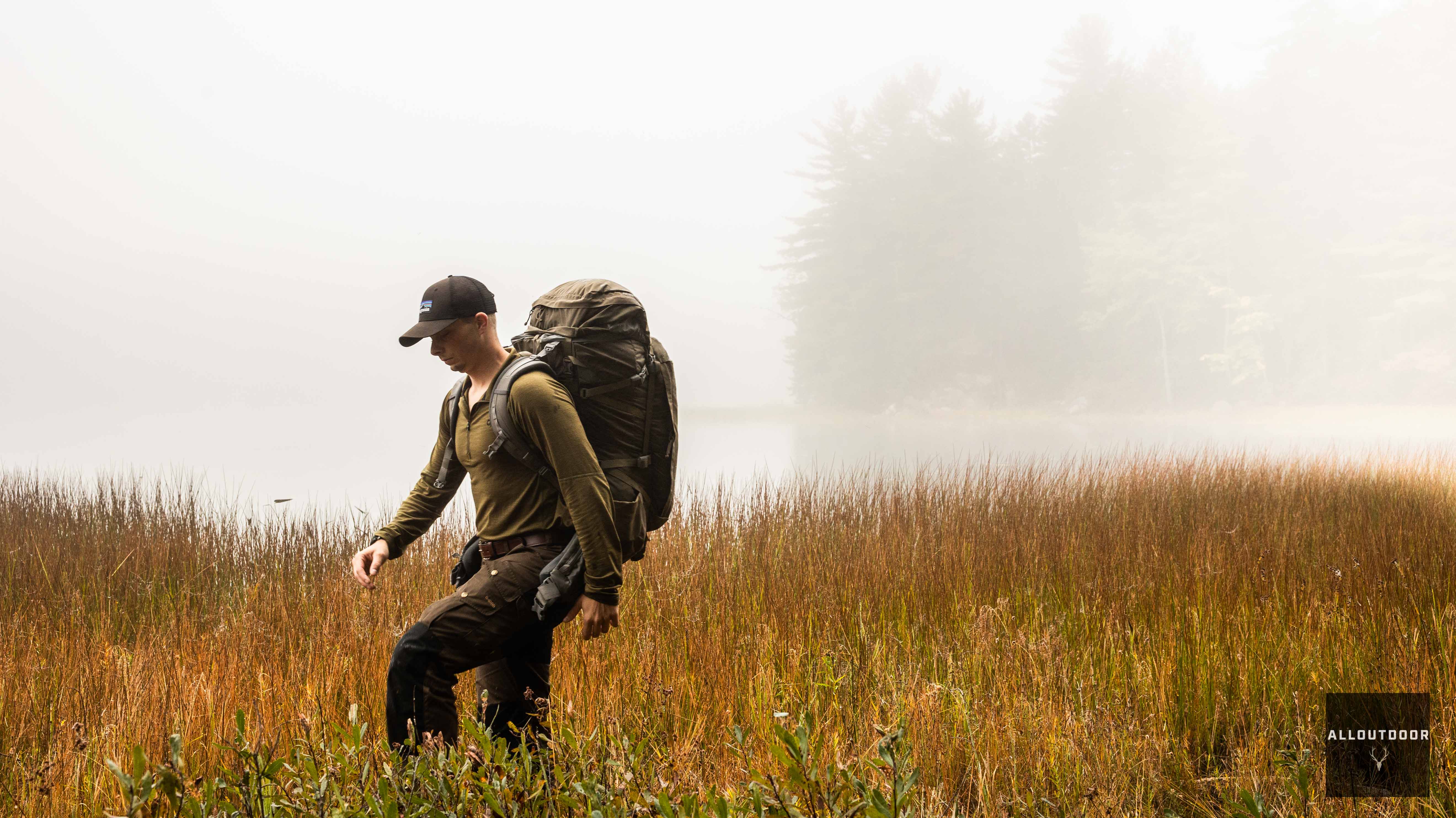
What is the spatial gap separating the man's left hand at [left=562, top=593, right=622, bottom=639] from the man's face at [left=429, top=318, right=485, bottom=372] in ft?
2.78

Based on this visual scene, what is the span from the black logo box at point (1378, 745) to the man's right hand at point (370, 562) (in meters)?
3.46

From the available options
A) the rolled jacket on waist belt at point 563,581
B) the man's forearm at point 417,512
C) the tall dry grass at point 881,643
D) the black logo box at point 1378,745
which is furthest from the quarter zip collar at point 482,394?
the black logo box at point 1378,745

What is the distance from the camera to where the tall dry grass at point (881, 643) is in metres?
3.43

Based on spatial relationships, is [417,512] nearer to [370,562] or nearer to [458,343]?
[370,562]

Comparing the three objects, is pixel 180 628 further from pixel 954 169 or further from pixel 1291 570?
pixel 954 169

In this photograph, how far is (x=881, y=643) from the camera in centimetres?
459

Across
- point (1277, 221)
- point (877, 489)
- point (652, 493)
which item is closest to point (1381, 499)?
point (877, 489)

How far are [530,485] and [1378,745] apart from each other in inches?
138

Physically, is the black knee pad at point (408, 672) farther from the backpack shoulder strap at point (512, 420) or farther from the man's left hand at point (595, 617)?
the backpack shoulder strap at point (512, 420)

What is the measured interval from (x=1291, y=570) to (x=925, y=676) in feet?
9.93

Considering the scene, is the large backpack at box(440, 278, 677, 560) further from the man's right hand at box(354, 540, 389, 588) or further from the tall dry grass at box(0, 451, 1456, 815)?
the tall dry grass at box(0, 451, 1456, 815)

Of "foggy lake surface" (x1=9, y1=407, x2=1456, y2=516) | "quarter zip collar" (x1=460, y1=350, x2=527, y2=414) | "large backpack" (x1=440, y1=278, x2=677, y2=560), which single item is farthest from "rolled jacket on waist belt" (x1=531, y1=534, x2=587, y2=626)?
"foggy lake surface" (x1=9, y1=407, x2=1456, y2=516)

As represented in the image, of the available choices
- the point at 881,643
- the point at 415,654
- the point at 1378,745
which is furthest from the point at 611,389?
the point at 1378,745

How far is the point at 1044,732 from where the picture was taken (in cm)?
344
